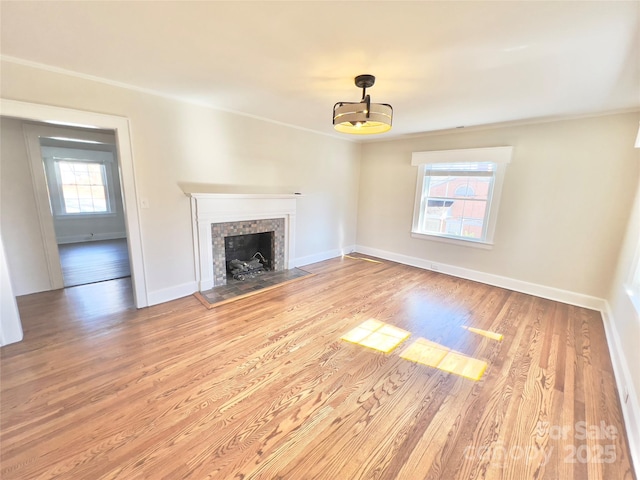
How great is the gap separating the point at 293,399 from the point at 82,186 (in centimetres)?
759

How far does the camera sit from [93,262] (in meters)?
4.64

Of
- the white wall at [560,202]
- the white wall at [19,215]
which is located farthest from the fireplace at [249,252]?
the white wall at [560,202]

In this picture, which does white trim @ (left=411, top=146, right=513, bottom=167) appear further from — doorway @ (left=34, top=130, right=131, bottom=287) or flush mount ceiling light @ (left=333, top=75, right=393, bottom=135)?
doorway @ (left=34, top=130, right=131, bottom=287)

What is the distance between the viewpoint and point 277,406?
5.63 feet

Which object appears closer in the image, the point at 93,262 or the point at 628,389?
the point at 628,389

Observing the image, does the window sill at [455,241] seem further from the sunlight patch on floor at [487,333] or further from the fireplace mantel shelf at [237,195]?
the fireplace mantel shelf at [237,195]

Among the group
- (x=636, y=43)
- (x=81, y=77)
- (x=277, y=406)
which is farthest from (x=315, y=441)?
(x=81, y=77)

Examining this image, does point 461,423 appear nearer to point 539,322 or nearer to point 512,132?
point 539,322

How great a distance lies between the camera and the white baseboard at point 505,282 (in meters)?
3.26

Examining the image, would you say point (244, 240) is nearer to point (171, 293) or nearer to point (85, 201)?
point (171, 293)

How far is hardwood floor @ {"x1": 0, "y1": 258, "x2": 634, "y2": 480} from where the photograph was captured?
137cm

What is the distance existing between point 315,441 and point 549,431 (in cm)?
142

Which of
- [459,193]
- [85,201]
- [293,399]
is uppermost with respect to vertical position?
[459,193]

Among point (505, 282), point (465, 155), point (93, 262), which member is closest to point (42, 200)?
point (93, 262)
